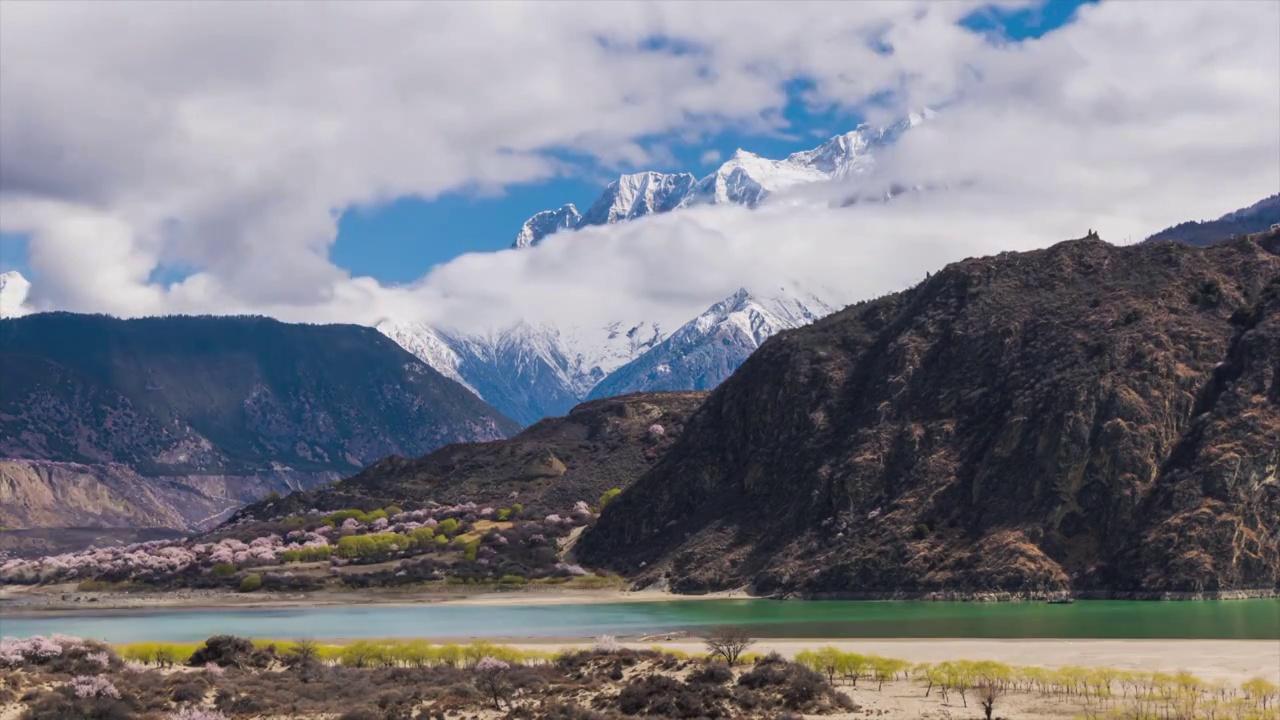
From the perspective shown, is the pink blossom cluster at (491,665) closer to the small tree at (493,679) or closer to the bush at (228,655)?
the small tree at (493,679)

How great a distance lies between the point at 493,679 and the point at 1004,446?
84.6m

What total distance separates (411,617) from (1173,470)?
69.0 m

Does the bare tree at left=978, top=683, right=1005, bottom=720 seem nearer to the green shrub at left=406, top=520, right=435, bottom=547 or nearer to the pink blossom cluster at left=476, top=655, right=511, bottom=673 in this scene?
the pink blossom cluster at left=476, top=655, right=511, bottom=673

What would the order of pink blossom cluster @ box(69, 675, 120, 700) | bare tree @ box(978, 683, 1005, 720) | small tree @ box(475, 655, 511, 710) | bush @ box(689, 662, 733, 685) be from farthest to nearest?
bush @ box(689, 662, 733, 685) → small tree @ box(475, 655, 511, 710) → pink blossom cluster @ box(69, 675, 120, 700) → bare tree @ box(978, 683, 1005, 720)

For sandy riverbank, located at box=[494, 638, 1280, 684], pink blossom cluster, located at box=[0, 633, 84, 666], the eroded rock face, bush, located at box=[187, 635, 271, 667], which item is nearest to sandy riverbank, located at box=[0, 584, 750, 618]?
the eroded rock face

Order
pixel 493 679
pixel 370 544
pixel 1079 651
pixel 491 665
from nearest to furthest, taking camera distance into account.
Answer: pixel 493 679 < pixel 491 665 < pixel 1079 651 < pixel 370 544

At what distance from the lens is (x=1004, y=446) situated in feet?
422

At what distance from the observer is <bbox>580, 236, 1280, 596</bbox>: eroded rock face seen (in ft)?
375

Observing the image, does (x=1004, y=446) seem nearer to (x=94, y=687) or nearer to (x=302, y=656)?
(x=302, y=656)

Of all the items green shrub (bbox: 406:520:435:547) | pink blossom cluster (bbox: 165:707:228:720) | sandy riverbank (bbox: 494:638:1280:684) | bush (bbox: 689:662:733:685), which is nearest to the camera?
pink blossom cluster (bbox: 165:707:228:720)

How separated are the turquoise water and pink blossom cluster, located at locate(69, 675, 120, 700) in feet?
131

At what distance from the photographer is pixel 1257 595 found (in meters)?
106

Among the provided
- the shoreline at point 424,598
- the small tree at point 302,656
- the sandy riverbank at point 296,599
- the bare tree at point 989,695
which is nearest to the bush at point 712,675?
the bare tree at point 989,695

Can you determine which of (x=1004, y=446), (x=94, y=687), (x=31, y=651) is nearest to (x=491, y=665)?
(x=94, y=687)
